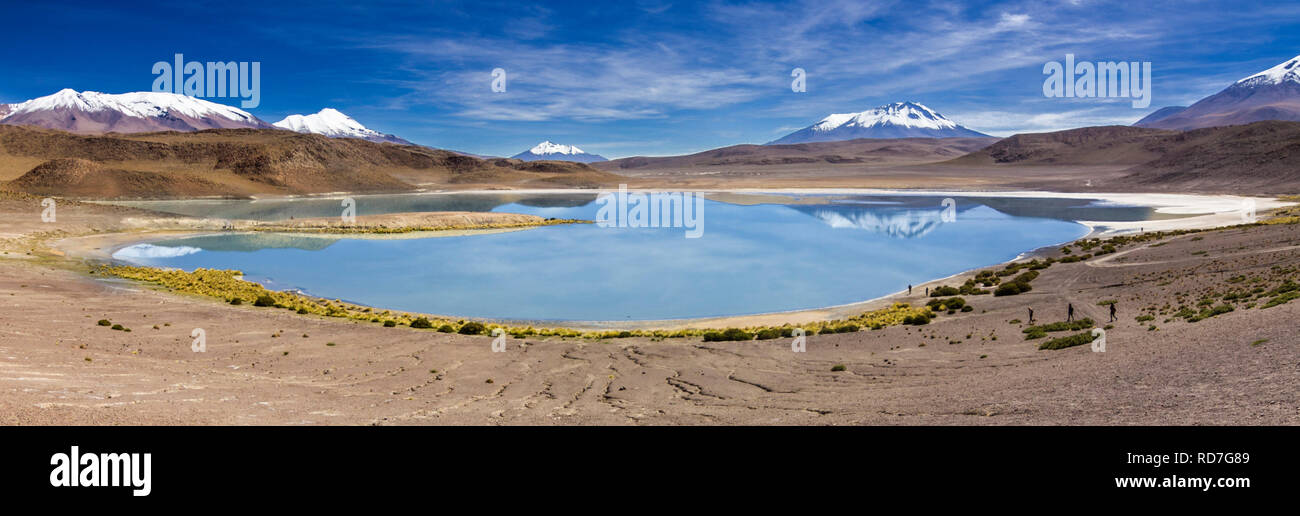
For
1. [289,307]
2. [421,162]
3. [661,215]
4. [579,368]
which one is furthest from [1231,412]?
[421,162]

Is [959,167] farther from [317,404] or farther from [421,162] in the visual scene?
[317,404]

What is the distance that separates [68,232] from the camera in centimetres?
4662

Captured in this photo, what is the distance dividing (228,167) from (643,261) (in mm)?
107958

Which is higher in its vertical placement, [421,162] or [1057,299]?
[421,162]

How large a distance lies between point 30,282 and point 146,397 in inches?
724

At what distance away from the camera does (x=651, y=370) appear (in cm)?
1474

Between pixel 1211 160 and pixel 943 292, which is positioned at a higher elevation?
pixel 1211 160

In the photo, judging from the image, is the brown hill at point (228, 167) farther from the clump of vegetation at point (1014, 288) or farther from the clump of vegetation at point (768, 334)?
the clump of vegetation at point (1014, 288)

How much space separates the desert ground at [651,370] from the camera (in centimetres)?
858

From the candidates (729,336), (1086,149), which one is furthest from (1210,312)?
(1086,149)

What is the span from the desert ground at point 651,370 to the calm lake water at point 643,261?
714 cm

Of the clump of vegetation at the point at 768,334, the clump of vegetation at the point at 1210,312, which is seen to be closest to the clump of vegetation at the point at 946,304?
the clump of vegetation at the point at 768,334

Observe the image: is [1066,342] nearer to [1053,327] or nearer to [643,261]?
[1053,327]
